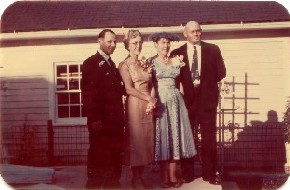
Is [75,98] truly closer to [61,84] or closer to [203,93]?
[61,84]

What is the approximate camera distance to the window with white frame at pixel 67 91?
716cm

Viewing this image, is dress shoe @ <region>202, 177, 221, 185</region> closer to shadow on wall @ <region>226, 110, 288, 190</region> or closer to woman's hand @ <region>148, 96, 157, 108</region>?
woman's hand @ <region>148, 96, 157, 108</region>

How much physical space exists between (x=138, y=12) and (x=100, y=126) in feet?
10.4

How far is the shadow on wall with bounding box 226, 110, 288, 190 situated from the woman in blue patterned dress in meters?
2.20

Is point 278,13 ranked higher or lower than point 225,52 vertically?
higher

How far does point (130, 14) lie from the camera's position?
7.22 m

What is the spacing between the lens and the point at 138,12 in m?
7.24

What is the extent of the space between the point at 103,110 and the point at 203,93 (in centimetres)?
120

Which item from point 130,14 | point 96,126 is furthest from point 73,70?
point 96,126

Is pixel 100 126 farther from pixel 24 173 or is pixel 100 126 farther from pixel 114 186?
pixel 24 173

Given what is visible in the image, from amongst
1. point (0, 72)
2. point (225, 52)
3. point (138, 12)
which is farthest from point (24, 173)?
point (225, 52)

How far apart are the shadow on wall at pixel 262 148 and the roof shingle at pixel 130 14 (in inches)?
63.6

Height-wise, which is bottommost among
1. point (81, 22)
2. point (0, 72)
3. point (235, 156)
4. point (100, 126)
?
point (235, 156)

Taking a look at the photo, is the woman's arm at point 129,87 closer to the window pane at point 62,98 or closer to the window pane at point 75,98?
the window pane at point 75,98
